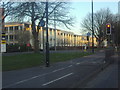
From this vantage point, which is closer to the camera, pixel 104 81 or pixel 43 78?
pixel 104 81

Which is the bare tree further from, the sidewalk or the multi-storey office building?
the sidewalk

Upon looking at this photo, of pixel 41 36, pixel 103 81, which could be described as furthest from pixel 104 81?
pixel 41 36

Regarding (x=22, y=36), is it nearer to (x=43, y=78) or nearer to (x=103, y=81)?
(x=43, y=78)

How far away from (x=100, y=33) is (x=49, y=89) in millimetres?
52343

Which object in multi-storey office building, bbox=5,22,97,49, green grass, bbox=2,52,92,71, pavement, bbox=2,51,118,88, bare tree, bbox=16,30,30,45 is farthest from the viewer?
multi-storey office building, bbox=5,22,97,49

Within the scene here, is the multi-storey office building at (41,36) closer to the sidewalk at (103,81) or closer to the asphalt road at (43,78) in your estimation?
the asphalt road at (43,78)

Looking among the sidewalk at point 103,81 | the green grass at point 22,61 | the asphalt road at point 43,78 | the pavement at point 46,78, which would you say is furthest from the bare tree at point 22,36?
the sidewalk at point 103,81

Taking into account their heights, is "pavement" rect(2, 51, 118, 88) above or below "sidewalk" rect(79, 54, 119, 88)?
above

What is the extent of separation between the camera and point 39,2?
71.2 ft

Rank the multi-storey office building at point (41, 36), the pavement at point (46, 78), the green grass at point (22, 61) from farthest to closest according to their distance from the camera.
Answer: the multi-storey office building at point (41, 36) < the green grass at point (22, 61) < the pavement at point (46, 78)

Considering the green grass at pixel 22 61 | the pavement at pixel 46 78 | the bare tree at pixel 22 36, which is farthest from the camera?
the bare tree at pixel 22 36

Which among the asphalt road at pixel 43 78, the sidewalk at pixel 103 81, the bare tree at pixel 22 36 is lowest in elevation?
Answer: the sidewalk at pixel 103 81

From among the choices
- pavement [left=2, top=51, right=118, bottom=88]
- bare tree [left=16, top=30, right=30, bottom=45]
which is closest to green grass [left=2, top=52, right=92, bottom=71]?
pavement [left=2, top=51, right=118, bottom=88]

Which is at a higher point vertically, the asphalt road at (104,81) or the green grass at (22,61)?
the green grass at (22,61)
